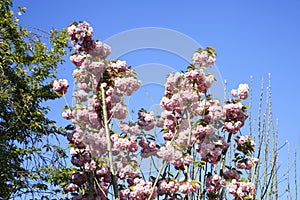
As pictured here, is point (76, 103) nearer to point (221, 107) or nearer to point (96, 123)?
point (96, 123)

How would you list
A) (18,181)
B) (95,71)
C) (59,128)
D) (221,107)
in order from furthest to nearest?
(59,128)
(18,181)
(221,107)
(95,71)

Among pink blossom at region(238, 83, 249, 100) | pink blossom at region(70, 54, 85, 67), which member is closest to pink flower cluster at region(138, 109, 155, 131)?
pink blossom at region(70, 54, 85, 67)

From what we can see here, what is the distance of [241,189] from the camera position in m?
2.67

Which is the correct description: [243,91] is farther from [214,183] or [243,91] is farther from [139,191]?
[139,191]

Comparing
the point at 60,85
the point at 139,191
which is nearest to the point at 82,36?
the point at 60,85

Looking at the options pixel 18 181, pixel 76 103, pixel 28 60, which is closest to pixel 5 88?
pixel 28 60

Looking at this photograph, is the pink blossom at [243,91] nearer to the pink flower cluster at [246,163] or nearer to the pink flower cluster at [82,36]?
the pink flower cluster at [246,163]

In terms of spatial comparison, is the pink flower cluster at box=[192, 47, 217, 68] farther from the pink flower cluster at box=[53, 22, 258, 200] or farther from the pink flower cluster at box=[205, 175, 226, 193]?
the pink flower cluster at box=[205, 175, 226, 193]

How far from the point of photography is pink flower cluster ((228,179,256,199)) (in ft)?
8.74

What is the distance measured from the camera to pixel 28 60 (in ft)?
19.0

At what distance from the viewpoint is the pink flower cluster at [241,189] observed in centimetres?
266

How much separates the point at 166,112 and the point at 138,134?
0.23 meters

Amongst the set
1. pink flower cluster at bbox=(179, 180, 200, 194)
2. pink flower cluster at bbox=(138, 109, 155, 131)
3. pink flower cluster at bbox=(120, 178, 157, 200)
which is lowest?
pink flower cluster at bbox=(120, 178, 157, 200)

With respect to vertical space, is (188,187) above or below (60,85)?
below
